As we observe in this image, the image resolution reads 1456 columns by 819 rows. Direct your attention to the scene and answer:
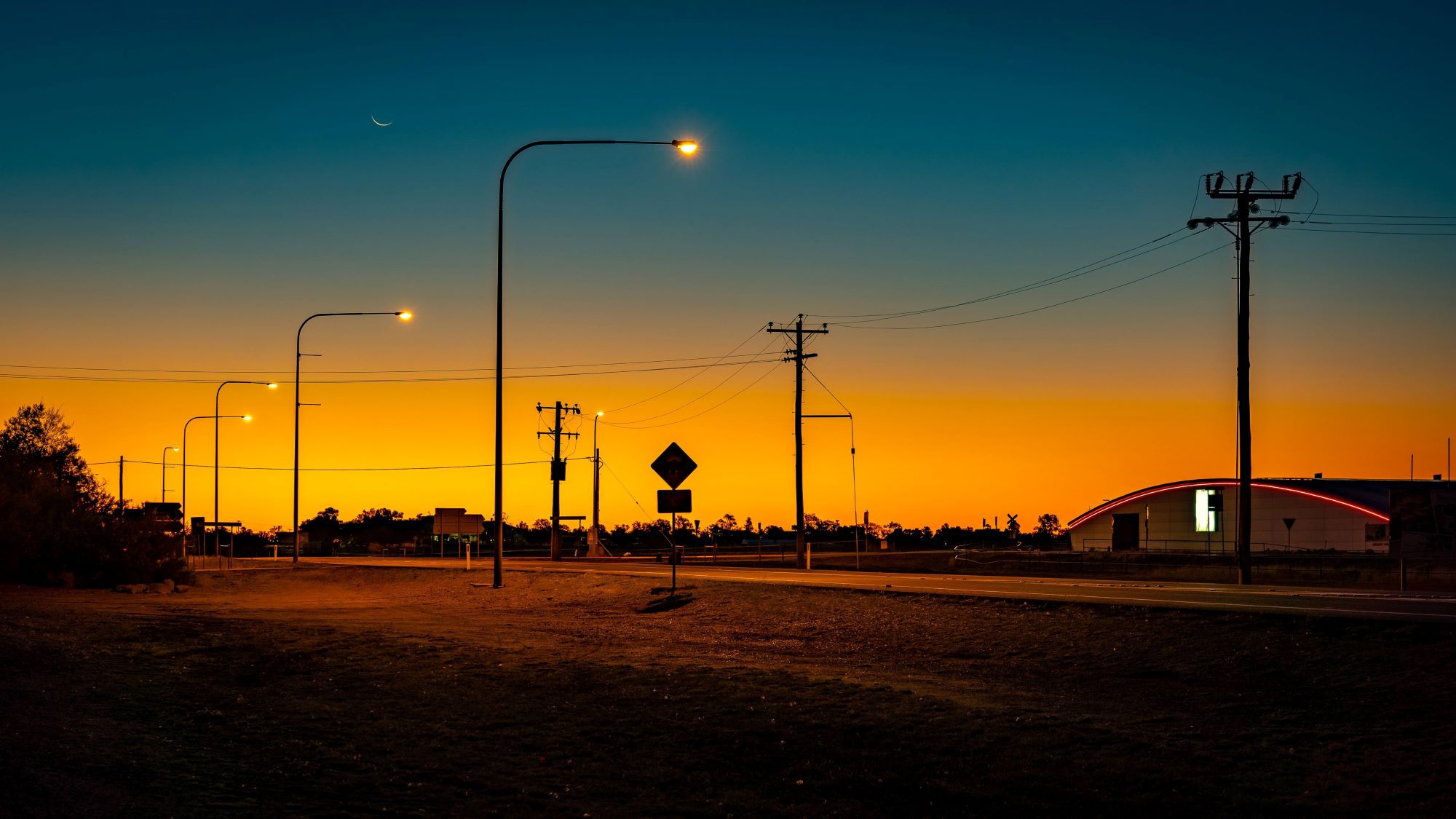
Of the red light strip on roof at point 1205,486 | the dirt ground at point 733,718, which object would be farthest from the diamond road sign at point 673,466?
the red light strip on roof at point 1205,486

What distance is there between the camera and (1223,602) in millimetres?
22266

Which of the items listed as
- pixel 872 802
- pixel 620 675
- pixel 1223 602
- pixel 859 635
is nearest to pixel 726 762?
pixel 872 802

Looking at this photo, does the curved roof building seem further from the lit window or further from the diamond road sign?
the diamond road sign

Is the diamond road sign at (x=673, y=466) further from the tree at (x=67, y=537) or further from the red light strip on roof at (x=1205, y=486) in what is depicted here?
the red light strip on roof at (x=1205, y=486)

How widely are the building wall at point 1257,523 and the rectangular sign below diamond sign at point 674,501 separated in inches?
2383

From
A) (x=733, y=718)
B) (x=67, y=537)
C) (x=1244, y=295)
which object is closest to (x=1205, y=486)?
(x=1244, y=295)

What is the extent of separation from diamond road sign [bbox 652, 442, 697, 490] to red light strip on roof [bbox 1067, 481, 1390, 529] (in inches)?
2315

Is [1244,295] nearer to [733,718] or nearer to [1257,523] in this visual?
[733,718]

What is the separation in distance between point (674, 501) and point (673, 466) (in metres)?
0.81

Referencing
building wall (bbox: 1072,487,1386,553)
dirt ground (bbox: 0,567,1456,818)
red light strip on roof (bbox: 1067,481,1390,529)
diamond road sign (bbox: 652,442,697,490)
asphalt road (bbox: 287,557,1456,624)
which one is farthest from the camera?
building wall (bbox: 1072,487,1386,553)

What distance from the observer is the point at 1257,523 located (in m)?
91.4

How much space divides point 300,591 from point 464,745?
27.2 metres

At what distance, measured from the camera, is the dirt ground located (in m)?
10.4

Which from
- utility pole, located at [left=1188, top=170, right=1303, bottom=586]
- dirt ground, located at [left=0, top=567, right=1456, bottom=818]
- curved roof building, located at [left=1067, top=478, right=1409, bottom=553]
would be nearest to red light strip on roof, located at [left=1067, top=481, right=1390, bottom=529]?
curved roof building, located at [left=1067, top=478, right=1409, bottom=553]
